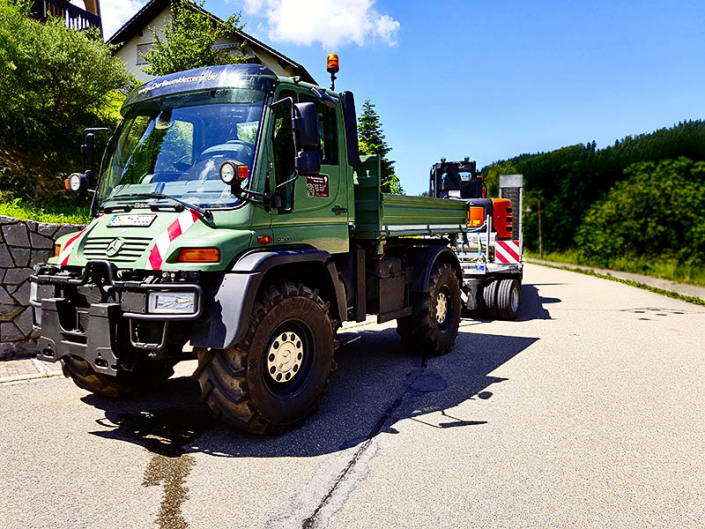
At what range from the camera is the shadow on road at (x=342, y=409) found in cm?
441

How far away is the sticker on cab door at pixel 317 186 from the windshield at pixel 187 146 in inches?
26.9

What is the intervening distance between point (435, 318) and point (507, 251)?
4625 mm

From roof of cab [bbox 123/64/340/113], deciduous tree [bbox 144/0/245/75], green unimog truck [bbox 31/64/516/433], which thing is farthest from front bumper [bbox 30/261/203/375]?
deciduous tree [bbox 144/0/245/75]

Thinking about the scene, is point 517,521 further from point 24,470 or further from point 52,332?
point 52,332

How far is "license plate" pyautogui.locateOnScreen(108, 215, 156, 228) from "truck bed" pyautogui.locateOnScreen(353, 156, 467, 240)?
2.22 m

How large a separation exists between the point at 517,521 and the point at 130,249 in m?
3.12

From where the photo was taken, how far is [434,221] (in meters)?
7.67

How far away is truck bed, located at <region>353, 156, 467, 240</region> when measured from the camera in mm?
6164

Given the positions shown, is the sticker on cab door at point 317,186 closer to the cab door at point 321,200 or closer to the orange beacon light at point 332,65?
the cab door at point 321,200

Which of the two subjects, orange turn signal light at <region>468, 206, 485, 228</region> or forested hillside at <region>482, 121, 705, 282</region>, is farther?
forested hillside at <region>482, 121, 705, 282</region>

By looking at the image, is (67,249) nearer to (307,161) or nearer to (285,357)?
(285,357)

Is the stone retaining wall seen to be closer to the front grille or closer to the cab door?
the front grille

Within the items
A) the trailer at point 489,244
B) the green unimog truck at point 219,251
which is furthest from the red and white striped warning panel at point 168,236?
the trailer at point 489,244

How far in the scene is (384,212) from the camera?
624cm
